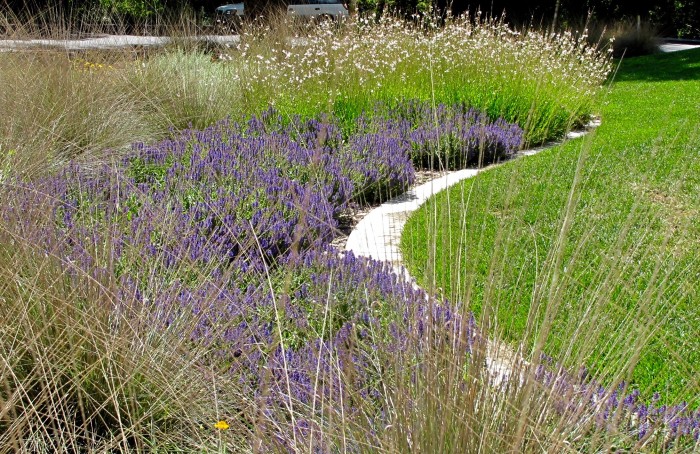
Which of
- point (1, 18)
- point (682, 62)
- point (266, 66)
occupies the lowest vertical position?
point (682, 62)

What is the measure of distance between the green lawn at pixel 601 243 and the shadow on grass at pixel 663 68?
11 centimetres

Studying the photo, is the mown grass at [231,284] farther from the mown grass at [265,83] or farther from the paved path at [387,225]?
the paved path at [387,225]

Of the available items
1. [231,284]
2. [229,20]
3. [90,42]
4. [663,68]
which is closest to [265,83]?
[90,42]

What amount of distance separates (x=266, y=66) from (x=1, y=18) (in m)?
3.03

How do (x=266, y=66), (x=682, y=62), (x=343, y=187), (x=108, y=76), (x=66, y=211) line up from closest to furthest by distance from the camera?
(x=66, y=211)
(x=343, y=187)
(x=108, y=76)
(x=266, y=66)
(x=682, y=62)

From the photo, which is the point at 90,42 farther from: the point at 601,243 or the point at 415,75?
the point at 601,243

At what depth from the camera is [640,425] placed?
237cm

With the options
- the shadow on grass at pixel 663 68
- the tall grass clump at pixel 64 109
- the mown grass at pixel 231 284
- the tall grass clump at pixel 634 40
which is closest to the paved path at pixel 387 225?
the mown grass at pixel 231 284

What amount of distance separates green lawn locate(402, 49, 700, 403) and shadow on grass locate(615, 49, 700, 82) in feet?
0.37

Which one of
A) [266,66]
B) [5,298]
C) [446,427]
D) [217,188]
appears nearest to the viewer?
[446,427]

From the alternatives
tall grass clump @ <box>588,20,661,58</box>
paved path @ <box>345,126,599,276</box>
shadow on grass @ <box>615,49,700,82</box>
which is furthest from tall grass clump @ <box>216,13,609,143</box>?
tall grass clump @ <box>588,20,661,58</box>

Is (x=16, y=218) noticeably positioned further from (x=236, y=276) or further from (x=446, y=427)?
(x=446, y=427)

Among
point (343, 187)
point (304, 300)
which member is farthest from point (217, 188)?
point (304, 300)

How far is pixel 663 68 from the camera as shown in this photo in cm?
1642
